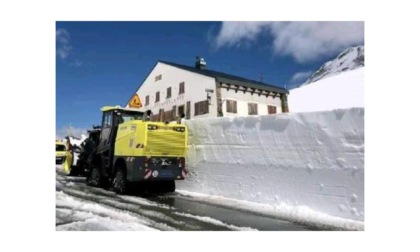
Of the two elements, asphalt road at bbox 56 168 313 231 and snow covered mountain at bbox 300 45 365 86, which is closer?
asphalt road at bbox 56 168 313 231

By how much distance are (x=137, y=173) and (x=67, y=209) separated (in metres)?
2.18

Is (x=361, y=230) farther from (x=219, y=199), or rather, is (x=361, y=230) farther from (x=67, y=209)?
(x=67, y=209)

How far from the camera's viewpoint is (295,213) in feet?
26.6

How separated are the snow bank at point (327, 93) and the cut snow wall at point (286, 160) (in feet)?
83.4

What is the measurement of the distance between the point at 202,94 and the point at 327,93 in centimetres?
2661

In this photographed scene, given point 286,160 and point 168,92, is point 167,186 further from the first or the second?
point 168,92

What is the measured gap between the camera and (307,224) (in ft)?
23.6

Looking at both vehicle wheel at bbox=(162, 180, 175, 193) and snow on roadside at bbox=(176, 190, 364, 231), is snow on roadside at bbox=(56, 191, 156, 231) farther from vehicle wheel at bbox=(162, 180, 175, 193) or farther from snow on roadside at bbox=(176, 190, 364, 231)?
vehicle wheel at bbox=(162, 180, 175, 193)

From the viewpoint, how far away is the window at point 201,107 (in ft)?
69.1

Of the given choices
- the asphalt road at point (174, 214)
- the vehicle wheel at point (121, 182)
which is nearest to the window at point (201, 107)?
the vehicle wheel at point (121, 182)

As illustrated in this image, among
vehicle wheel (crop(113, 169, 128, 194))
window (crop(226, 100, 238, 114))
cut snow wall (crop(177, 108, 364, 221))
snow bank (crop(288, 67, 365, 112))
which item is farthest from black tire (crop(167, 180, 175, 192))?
snow bank (crop(288, 67, 365, 112))

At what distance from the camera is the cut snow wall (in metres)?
7.48

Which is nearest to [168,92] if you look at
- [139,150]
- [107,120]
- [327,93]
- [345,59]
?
[107,120]

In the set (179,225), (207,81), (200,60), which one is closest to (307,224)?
(179,225)
